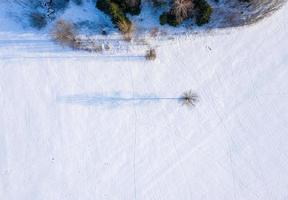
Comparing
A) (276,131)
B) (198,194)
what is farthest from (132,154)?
(276,131)

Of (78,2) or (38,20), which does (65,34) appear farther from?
(78,2)

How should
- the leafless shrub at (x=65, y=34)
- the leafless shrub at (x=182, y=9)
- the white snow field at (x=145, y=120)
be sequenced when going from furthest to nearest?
the white snow field at (x=145, y=120) < the leafless shrub at (x=65, y=34) < the leafless shrub at (x=182, y=9)

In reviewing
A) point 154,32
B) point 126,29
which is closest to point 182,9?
point 154,32

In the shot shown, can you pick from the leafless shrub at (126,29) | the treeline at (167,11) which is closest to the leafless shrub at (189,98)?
the treeline at (167,11)

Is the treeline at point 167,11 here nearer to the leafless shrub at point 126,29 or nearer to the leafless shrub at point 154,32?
the leafless shrub at point 126,29

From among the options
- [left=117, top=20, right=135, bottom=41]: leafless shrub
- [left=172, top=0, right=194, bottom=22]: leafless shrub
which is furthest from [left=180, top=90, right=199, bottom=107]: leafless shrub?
[left=117, top=20, right=135, bottom=41]: leafless shrub

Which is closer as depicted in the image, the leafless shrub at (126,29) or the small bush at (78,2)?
the leafless shrub at (126,29)
